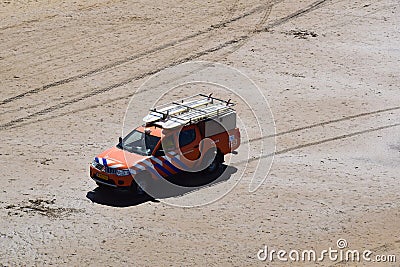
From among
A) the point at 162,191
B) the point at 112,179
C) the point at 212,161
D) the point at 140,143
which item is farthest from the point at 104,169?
the point at 212,161

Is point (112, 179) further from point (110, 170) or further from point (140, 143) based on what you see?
point (140, 143)

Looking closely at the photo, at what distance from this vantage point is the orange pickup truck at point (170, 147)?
22297mm

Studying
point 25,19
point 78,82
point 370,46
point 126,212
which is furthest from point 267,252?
point 25,19

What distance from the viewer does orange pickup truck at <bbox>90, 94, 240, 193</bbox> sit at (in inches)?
878

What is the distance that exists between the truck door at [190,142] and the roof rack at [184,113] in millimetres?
224

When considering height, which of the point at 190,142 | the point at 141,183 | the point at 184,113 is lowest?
the point at 141,183

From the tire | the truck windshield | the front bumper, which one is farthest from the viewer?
the tire

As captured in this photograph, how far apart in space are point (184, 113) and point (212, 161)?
145cm

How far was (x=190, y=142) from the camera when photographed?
2309 centimetres

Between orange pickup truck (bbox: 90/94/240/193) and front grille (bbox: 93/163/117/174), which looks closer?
front grille (bbox: 93/163/117/174)

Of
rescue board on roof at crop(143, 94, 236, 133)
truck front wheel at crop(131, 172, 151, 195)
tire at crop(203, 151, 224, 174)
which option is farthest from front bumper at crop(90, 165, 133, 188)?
tire at crop(203, 151, 224, 174)

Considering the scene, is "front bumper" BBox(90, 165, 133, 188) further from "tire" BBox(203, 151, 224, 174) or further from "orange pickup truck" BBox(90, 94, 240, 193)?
"tire" BBox(203, 151, 224, 174)

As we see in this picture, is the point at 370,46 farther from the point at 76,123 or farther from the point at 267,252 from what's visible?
the point at 267,252

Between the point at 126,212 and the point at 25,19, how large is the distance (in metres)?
16.3
